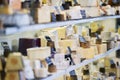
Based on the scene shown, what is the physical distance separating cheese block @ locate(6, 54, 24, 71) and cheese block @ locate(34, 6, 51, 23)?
37cm

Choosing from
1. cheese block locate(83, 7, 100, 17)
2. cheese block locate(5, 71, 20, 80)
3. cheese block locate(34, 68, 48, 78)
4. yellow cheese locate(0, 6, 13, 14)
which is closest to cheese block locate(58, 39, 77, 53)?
cheese block locate(83, 7, 100, 17)

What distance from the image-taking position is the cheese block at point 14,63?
1.82 m

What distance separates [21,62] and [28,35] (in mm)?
1116

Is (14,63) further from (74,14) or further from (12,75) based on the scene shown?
(74,14)

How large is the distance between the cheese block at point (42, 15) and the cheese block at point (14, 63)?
374 millimetres

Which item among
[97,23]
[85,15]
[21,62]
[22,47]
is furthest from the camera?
[97,23]

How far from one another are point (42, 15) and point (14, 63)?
508mm

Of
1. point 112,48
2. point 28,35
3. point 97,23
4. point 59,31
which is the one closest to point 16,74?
point 28,35

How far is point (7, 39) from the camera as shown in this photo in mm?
2643

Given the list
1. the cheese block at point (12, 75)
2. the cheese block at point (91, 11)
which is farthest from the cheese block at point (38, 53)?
the cheese block at point (91, 11)

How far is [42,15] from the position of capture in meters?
2.19

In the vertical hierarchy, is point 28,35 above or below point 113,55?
above

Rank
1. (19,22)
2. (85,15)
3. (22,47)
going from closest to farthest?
(19,22), (22,47), (85,15)

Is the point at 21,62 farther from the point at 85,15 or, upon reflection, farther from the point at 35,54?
the point at 85,15
